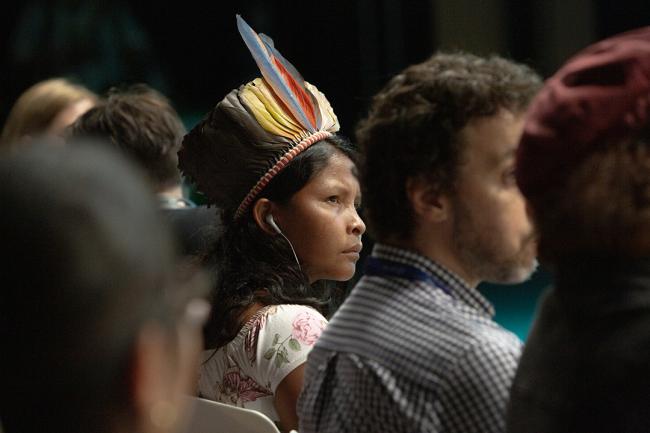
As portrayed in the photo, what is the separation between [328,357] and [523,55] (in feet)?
8.08

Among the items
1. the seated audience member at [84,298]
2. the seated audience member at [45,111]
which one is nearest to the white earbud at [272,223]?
the seated audience member at [84,298]

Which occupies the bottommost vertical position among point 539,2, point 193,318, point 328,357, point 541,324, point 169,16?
point 169,16

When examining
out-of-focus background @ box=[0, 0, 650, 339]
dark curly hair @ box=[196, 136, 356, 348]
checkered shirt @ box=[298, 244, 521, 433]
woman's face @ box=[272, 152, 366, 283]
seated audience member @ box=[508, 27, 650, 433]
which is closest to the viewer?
seated audience member @ box=[508, 27, 650, 433]

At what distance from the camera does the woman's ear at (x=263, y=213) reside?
242 centimetres

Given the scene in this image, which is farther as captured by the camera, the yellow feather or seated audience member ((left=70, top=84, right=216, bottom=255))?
seated audience member ((left=70, top=84, right=216, bottom=255))

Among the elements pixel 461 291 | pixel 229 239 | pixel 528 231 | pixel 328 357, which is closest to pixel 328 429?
pixel 328 357

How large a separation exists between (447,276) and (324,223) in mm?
892

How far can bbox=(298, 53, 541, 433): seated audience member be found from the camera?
4.82 feet

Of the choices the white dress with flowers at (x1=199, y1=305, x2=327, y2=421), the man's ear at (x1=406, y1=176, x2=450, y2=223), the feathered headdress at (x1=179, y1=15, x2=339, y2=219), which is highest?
the man's ear at (x1=406, y1=176, x2=450, y2=223)

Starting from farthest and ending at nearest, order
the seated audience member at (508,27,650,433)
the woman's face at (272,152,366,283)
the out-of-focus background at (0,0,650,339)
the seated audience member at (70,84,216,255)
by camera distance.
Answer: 1. the out-of-focus background at (0,0,650,339)
2. the seated audience member at (70,84,216,255)
3. the woman's face at (272,152,366,283)
4. the seated audience member at (508,27,650,433)

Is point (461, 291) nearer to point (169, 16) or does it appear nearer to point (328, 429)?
point (328, 429)

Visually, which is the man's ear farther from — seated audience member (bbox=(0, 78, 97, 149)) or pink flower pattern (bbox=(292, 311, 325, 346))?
seated audience member (bbox=(0, 78, 97, 149))

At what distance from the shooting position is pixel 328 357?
1570mm

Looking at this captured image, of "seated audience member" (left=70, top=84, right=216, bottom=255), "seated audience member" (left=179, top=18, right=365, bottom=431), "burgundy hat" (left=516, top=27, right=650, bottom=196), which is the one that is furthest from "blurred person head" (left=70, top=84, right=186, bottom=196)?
"burgundy hat" (left=516, top=27, right=650, bottom=196)
